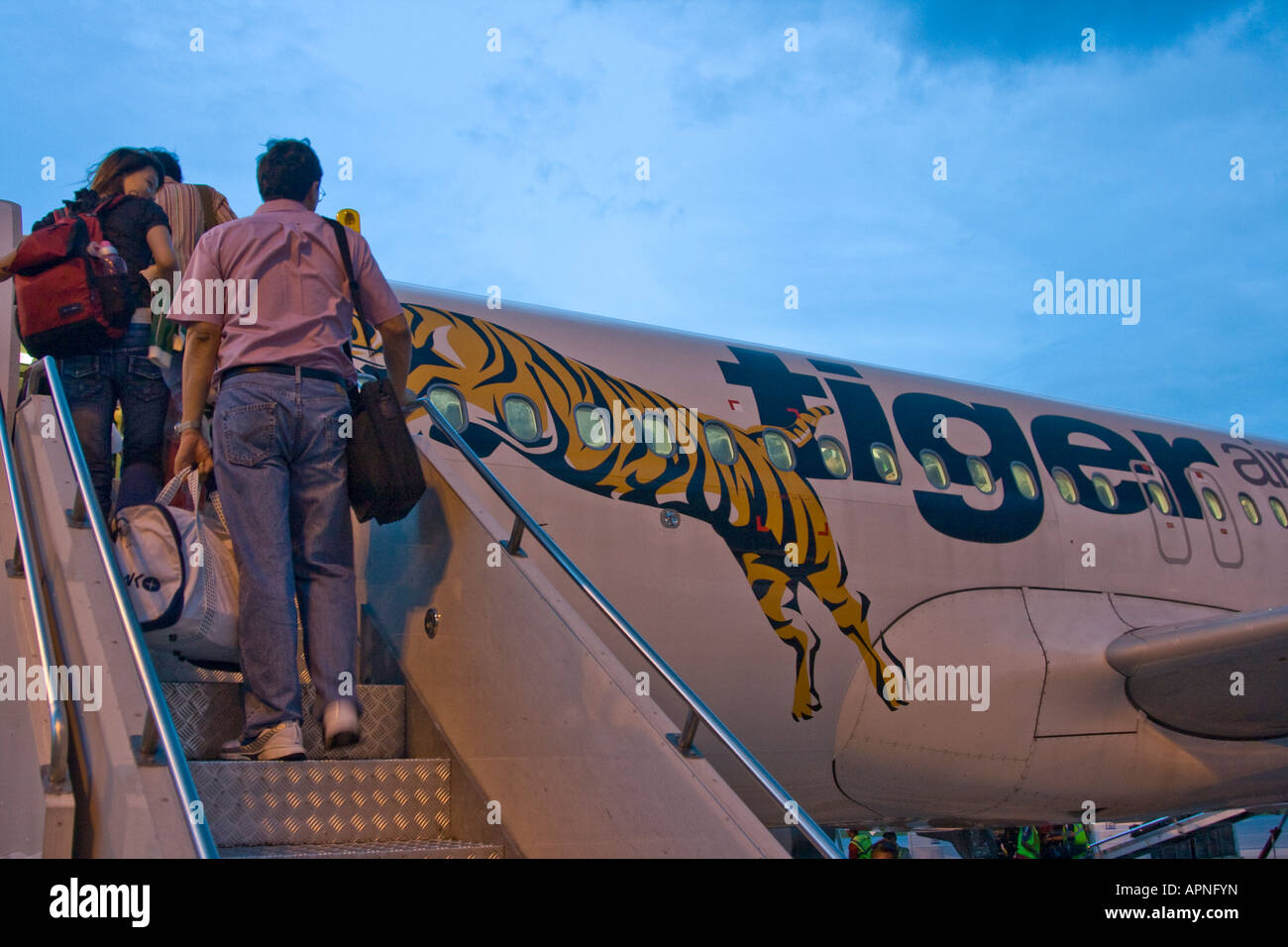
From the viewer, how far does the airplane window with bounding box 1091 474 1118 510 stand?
29.4ft

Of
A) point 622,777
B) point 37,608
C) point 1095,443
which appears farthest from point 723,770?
point 1095,443

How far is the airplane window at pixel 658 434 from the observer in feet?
22.3

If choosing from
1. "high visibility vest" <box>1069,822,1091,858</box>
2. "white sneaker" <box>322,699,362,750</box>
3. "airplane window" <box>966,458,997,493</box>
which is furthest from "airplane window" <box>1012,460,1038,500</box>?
"high visibility vest" <box>1069,822,1091,858</box>

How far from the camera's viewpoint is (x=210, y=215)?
15.5 ft

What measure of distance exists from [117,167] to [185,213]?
30cm

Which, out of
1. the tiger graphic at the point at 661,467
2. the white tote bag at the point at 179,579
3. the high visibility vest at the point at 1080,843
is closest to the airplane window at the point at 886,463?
the tiger graphic at the point at 661,467

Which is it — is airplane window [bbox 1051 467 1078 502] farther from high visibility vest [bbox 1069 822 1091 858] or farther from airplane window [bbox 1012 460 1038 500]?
high visibility vest [bbox 1069 822 1091 858]

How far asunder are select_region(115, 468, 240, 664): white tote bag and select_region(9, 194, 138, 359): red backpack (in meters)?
0.90

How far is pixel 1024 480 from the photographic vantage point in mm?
8562

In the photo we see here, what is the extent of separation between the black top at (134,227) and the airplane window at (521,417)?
7.34 ft

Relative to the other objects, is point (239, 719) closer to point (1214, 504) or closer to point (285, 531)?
point (285, 531)
